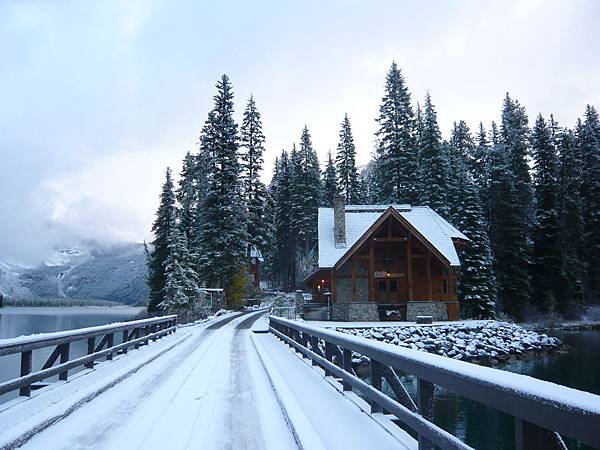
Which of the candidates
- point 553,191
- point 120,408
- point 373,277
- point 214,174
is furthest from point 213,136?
point 120,408

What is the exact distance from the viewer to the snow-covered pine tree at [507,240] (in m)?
44.5

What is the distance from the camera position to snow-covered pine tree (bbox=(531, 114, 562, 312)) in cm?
Result: 4709

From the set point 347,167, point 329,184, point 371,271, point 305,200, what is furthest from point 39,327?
point 371,271

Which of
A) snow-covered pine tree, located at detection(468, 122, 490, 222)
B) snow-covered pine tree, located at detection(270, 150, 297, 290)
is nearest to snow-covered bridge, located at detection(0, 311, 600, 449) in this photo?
snow-covered pine tree, located at detection(468, 122, 490, 222)

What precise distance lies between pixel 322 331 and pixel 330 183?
58282 millimetres

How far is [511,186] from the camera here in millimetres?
46312

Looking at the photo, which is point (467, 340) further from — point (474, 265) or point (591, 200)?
point (591, 200)

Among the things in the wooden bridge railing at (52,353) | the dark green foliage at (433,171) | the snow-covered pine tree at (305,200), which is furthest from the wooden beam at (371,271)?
the snow-covered pine tree at (305,200)

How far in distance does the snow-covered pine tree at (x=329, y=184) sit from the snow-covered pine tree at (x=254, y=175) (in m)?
10.9

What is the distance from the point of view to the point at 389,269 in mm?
33344

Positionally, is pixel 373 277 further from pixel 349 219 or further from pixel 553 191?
pixel 553 191

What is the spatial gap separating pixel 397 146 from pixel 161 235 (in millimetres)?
27742

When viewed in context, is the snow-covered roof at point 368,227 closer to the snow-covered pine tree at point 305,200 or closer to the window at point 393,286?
the window at point 393,286

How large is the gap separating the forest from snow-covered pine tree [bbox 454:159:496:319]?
9cm
